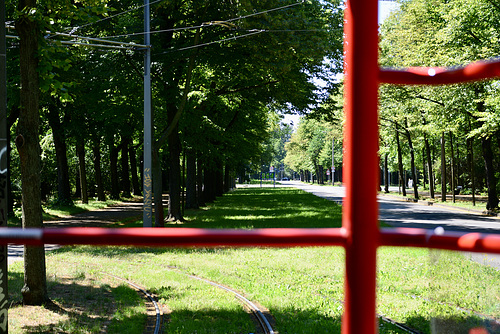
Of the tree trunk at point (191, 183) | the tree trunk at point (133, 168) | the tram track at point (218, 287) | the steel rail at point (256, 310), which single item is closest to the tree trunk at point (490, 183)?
the tree trunk at point (191, 183)

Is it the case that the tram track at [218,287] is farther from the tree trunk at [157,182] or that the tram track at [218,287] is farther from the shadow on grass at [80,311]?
the tree trunk at [157,182]

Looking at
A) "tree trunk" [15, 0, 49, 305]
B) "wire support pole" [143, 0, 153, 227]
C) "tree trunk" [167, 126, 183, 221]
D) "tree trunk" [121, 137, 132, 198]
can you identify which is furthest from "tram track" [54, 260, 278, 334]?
"tree trunk" [121, 137, 132, 198]

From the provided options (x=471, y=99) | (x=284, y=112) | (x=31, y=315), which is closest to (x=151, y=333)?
(x=31, y=315)

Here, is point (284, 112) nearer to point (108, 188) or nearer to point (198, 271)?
point (198, 271)

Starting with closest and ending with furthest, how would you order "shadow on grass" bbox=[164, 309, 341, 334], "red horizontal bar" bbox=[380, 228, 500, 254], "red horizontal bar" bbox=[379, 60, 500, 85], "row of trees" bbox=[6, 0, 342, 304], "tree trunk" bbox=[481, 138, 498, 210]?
1. "red horizontal bar" bbox=[380, 228, 500, 254]
2. "red horizontal bar" bbox=[379, 60, 500, 85]
3. "shadow on grass" bbox=[164, 309, 341, 334]
4. "row of trees" bbox=[6, 0, 342, 304]
5. "tree trunk" bbox=[481, 138, 498, 210]

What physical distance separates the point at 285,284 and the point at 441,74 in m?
8.54

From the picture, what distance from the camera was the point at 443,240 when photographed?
0.90m

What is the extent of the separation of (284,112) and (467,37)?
875 centimetres

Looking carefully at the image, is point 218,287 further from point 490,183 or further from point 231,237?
point 490,183

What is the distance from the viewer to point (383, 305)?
299 inches

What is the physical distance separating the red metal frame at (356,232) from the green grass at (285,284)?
0.31m

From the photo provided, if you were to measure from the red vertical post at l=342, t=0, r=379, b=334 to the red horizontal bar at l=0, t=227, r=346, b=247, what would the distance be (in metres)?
0.04

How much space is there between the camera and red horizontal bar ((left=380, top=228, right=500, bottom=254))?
81cm

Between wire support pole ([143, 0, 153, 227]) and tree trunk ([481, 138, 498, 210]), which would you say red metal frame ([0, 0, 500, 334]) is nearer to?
wire support pole ([143, 0, 153, 227])
